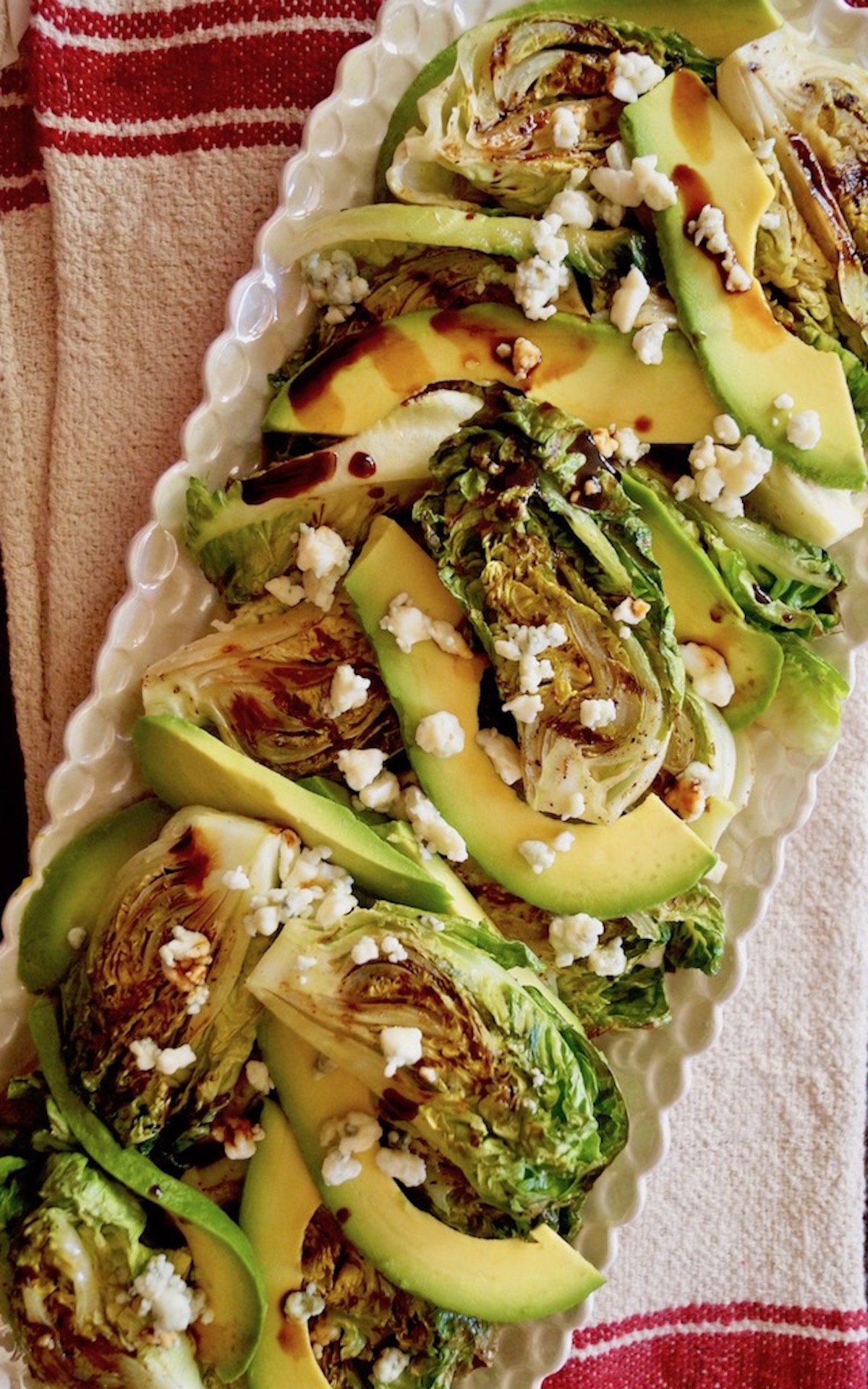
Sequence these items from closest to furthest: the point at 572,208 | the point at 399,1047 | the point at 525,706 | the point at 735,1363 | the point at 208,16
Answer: the point at 399,1047
the point at 525,706
the point at 572,208
the point at 208,16
the point at 735,1363

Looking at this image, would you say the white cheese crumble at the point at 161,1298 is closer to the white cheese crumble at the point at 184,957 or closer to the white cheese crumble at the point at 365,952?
the white cheese crumble at the point at 184,957

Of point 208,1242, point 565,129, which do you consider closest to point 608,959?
point 208,1242

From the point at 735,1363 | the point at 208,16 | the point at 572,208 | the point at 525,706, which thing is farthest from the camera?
the point at 735,1363

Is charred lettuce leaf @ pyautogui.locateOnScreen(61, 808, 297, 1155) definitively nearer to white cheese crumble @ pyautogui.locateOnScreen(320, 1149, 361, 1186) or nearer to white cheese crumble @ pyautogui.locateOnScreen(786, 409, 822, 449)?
white cheese crumble @ pyautogui.locateOnScreen(320, 1149, 361, 1186)

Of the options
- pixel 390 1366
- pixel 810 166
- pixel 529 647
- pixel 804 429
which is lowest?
pixel 390 1366

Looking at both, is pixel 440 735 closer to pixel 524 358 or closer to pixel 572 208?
pixel 524 358

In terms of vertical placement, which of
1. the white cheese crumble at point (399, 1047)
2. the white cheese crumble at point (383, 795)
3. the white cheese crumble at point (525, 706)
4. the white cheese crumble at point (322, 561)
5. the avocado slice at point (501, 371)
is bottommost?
the white cheese crumble at point (399, 1047)

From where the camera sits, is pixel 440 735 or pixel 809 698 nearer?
pixel 440 735

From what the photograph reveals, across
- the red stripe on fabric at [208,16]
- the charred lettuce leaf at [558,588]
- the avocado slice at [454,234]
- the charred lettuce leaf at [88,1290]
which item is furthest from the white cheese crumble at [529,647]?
the red stripe on fabric at [208,16]
